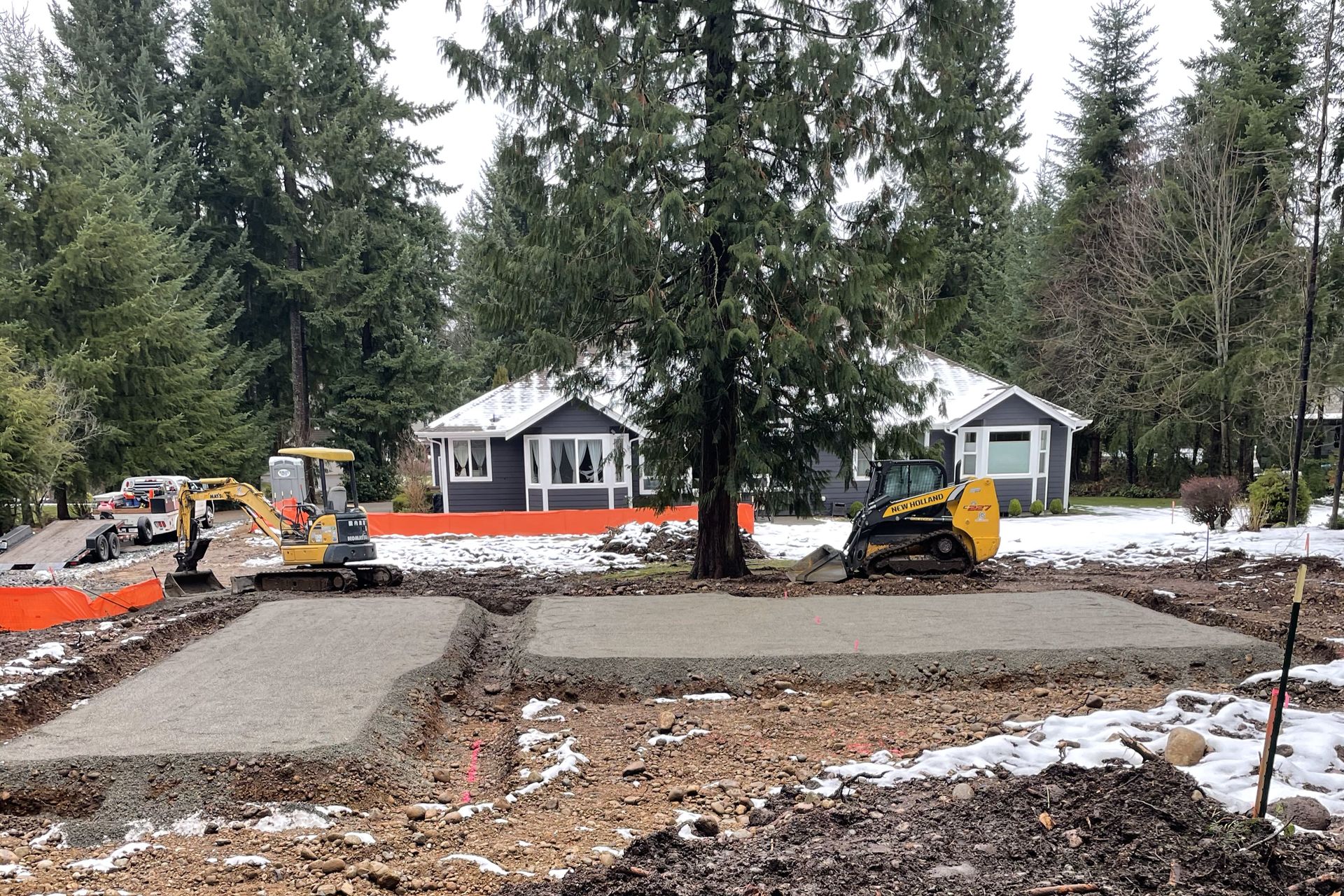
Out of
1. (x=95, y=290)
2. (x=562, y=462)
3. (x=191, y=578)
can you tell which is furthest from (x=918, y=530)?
(x=95, y=290)

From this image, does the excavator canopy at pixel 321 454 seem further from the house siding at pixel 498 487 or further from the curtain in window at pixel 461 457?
the curtain in window at pixel 461 457

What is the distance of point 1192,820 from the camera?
387cm

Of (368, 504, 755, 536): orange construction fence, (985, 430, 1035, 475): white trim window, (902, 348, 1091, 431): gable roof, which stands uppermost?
(902, 348, 1091, 431): gable roof

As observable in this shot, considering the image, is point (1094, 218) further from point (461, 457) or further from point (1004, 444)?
point (461, 457)

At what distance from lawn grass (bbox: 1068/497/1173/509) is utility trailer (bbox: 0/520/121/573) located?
25.0 meters

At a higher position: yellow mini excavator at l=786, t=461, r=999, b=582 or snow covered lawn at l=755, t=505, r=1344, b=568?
yellow mini excavator at l=786, t=461, r=999, b=582

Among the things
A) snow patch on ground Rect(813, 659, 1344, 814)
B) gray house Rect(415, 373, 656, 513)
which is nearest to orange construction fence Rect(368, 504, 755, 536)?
gray house Rect(415, 373, 656, 513)

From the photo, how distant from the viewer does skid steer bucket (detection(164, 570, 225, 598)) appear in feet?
38.8

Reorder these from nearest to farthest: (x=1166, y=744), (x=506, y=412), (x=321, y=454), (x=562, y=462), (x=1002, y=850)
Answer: (x=1002, y=850) → (x=1166, y=744) → (x=321, y=454) → (x=562, y=462) → (x=506, y=412)

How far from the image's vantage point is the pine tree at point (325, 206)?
92.1 ft

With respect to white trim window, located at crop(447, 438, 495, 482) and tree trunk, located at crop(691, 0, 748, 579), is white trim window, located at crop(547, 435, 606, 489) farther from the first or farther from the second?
tree trunk, located at crop(691, 0, 748, 579)

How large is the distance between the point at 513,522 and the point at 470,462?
404 cm

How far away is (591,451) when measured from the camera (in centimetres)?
2220

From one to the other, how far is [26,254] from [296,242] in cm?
797
